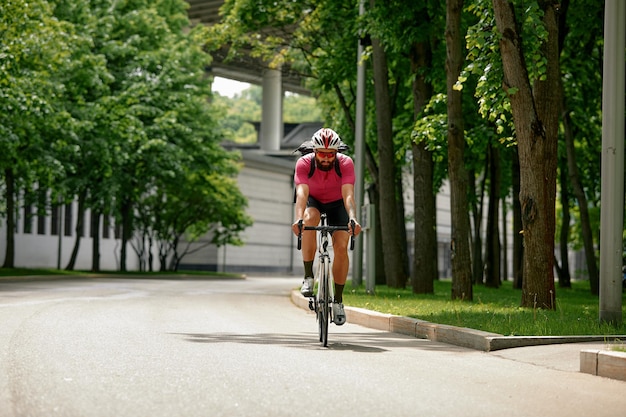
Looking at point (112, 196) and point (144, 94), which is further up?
point (144, 94)

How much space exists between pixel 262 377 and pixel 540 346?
3905 millimetres

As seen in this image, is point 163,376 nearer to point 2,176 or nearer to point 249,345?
point 249,345

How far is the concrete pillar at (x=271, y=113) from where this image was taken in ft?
241

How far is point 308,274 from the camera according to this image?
11.0m

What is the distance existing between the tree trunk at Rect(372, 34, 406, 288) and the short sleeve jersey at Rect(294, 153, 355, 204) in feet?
44.2

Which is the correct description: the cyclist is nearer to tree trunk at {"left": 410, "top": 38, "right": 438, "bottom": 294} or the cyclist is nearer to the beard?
the beard

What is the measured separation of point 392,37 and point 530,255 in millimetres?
7604

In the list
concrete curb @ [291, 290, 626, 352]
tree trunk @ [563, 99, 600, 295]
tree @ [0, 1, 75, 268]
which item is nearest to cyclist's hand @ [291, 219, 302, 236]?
concrete curb @ [291, 290, 626, 352]

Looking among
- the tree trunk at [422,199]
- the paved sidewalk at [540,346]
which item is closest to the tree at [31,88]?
the tree trunk at [422,199]

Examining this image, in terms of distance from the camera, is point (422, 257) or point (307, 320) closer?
point (307, 320)

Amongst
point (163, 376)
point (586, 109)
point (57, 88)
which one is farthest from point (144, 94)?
point (163, 376)

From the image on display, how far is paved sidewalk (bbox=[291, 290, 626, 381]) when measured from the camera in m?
8.70

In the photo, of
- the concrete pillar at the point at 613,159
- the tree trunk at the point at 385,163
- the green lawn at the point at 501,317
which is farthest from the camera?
the tree trunk at the point at 385,163

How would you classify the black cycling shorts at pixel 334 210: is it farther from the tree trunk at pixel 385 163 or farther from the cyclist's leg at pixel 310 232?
the tree trunk at pixel 385 163
